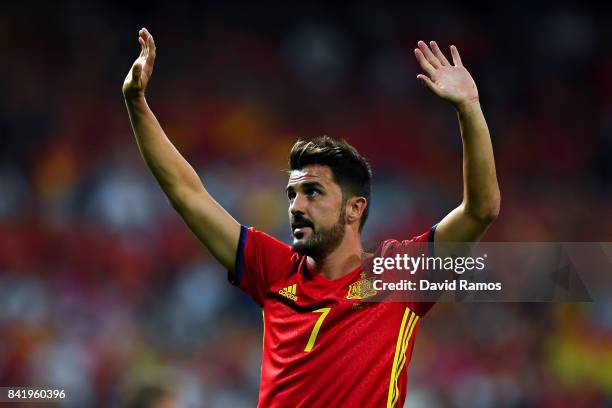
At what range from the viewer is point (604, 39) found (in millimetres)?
9492

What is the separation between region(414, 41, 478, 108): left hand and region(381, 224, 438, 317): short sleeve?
445 mm

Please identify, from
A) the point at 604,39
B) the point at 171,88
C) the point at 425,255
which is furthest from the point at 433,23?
the point at 425,255

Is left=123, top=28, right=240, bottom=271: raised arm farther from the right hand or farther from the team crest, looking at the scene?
the team crest

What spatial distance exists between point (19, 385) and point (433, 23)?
5.75 meters

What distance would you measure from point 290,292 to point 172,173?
0.61m

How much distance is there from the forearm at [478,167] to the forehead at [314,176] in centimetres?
59

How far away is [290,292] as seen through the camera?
319 centimetres

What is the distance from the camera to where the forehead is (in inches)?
127

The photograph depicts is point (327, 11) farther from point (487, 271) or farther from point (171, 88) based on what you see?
point (487, 271)

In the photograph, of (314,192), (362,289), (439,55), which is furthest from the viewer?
(314,192)

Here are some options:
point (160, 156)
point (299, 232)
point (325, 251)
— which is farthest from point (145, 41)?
point (325, 251)

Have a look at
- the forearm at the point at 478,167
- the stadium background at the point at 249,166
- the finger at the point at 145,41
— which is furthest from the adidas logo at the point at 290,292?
the stadium background at the point at 249,166

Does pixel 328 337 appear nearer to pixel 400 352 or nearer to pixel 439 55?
pixel 400 352

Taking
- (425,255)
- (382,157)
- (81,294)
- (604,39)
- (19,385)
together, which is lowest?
(425,255)
